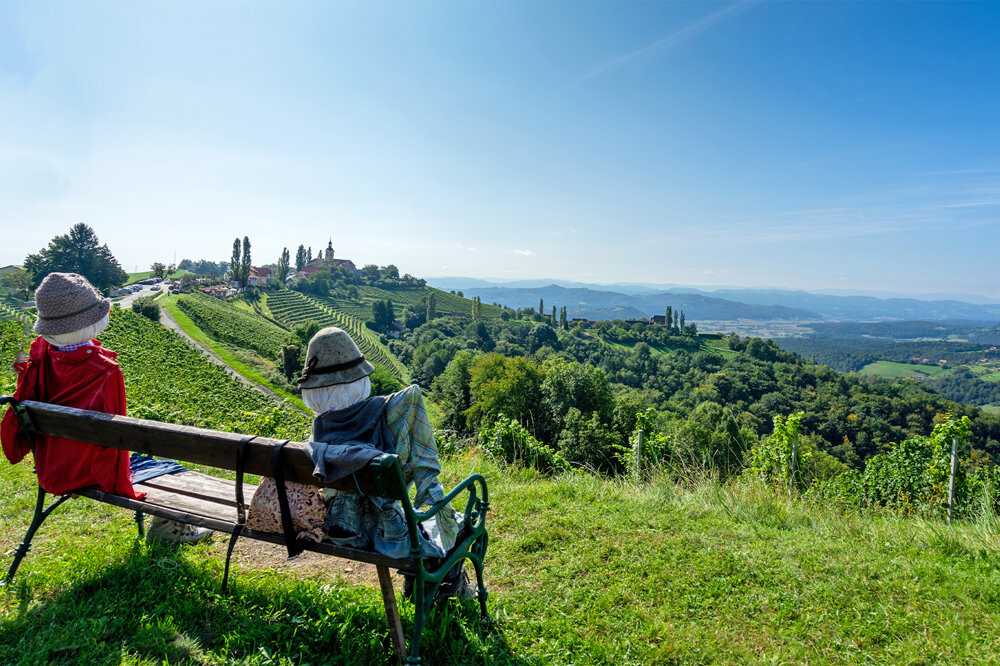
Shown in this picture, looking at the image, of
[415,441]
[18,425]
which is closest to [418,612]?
[415,441]

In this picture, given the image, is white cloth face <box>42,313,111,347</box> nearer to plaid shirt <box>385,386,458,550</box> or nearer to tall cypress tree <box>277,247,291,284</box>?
plaid shirt <box>385,386,458,550</box>

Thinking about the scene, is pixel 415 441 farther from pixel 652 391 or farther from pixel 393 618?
pixel 652 391

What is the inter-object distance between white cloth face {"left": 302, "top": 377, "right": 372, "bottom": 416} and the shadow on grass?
1279mm

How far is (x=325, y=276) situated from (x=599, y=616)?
116521mm

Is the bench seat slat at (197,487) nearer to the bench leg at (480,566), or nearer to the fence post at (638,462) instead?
the bench leg at (480,566)

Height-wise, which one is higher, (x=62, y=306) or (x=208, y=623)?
(x=62, y=306)

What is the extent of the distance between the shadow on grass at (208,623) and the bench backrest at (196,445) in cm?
99

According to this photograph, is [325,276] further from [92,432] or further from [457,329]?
[92,432]

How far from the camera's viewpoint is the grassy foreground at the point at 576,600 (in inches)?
94.8

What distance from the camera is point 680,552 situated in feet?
11.9

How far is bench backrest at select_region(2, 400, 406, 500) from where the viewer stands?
1.98 meters

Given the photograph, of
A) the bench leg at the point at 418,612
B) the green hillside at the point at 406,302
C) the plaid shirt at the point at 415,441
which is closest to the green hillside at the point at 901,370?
the green hillside at the point at 406,302

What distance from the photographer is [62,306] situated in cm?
280

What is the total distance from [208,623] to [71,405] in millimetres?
1744
